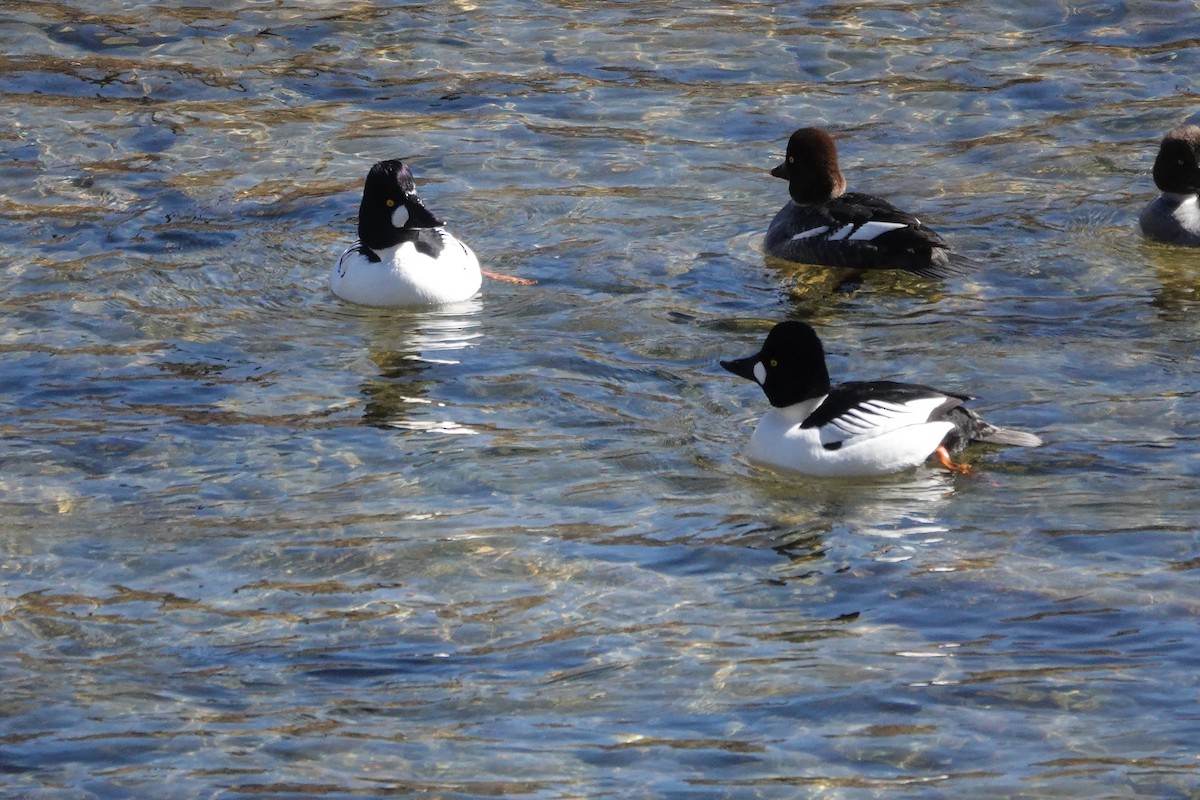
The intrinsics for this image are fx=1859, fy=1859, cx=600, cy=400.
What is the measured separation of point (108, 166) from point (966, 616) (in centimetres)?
897

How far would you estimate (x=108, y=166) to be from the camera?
13945 millimetres

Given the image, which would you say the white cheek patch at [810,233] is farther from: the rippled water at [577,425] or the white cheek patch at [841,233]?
the rippled water at [577,425]

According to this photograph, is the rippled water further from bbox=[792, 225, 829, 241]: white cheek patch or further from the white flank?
bbox=[792, 225, 829, 241]: white cheek patch

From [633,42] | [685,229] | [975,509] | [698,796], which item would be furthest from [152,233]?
[698,796]

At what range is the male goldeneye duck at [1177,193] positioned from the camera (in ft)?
39.7

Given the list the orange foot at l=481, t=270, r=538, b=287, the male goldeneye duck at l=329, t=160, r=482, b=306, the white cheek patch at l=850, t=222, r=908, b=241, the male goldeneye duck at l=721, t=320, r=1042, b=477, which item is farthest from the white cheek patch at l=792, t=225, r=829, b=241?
the male goldeneye duck at l=721, t=320, r=1042, b=477

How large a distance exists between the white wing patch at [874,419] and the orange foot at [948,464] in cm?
17

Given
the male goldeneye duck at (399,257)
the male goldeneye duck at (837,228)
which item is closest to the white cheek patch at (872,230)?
the male goldeneye duck at (837,228)

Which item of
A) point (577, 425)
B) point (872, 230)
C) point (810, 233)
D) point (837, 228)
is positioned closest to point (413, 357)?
point (577, 425)

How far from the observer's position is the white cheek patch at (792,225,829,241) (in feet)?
38.9

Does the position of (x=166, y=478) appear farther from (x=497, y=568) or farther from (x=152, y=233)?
(x=152, y=233)

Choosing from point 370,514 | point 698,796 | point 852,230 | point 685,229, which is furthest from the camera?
point 685,229

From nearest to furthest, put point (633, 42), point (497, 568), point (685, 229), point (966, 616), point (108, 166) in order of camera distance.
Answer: point (966, 616)
point (497, 568)
point (685, 229)
point (108, 166)
point (633, 42)

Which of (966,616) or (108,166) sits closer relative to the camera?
(966,616)
